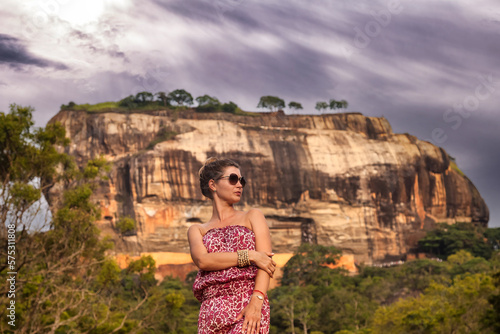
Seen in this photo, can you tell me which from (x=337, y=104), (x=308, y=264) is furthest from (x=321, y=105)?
(x=308, y=264)

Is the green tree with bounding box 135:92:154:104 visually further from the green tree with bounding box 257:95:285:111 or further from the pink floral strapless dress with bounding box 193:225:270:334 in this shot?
the pink floral strapless dress with bounding box 193:225:270:334

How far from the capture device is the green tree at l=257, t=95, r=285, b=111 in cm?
5934

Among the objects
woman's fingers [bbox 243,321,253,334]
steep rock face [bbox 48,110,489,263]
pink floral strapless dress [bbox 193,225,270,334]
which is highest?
steep rock face [bbox 48,110,489,263]

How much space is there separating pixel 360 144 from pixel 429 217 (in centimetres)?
993

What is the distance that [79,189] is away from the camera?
52.1 feet

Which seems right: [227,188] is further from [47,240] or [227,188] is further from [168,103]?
[168,103]

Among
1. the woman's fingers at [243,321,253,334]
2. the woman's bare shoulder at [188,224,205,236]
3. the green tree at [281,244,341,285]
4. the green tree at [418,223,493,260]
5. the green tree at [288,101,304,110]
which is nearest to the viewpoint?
the woman's fingers at [243,321,253,334]

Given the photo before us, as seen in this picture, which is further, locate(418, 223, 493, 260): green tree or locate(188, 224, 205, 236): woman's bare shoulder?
locate(418, 223, 493, 260): green tree

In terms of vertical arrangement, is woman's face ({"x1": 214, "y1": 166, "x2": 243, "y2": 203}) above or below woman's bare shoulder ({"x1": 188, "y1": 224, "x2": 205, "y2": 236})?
above

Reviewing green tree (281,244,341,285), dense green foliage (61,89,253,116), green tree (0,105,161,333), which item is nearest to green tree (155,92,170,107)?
dense green foliage (61,89,253,116)

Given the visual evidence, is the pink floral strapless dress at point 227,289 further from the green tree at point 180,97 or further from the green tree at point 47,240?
the green tree at point 180,97

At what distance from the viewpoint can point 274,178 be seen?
51.0 metres

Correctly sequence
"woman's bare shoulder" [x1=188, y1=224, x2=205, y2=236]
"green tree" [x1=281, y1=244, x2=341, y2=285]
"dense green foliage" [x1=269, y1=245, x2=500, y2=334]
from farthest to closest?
1. "green tree" [x1=281, y1=244, x2=341, y2=285]
2. "dense green foliage" [x1=269, y1=245, x2=500, y2=334]
3. "woman's bare shoulder" [x1=188, y1=224, x2=205, y2=236]

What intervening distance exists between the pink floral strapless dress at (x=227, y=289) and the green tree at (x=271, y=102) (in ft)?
185
